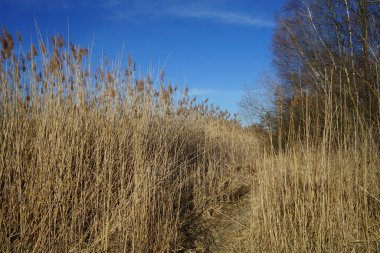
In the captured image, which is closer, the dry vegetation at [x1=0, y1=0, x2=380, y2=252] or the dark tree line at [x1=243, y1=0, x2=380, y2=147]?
the dry vegetation at [x1=0, y1=0, x2=380, y2=252]

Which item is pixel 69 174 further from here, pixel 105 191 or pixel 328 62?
pixel 328 62

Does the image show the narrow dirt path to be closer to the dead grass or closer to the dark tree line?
the dead grass

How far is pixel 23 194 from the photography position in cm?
199

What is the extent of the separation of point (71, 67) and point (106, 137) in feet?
2.32

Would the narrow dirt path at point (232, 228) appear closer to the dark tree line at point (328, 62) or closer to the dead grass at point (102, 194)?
the dead grass at point (102, 194)

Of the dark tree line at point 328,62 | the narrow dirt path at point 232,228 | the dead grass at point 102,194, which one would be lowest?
the narrow dirt path at point 232,228

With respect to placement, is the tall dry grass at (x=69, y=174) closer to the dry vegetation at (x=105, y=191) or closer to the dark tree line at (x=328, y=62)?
the dry vegetation at (x=105, y=191)

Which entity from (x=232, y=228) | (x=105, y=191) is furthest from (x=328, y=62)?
(x=105, y=191)

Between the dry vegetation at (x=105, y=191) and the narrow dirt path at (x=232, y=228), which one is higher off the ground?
the dry vegetation at (x=105, y=191)

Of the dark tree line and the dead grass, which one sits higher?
the dark tree line

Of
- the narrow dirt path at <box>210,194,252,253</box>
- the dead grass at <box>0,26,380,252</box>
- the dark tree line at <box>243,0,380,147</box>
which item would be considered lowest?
the narrow dirt path at <box>210,194,252,253</box>

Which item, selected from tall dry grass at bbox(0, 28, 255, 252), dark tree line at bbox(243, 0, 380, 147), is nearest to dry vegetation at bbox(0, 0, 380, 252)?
tall dry grass at bbox(0, 28, 255, 252)

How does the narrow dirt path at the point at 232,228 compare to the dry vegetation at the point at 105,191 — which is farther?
the narrow dirt path at the point at 232,228

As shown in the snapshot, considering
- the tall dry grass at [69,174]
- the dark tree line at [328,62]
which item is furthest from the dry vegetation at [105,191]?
the dark tree line at [328,62]
